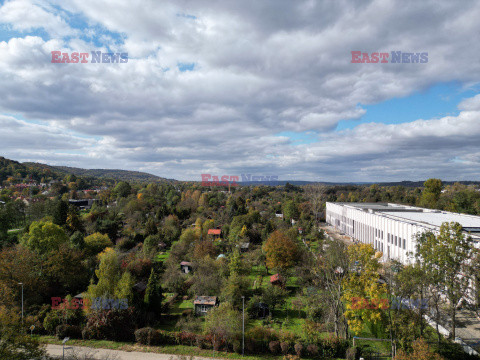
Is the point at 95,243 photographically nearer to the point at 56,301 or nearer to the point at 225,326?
the point at 56,301

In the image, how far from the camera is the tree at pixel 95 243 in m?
33.3

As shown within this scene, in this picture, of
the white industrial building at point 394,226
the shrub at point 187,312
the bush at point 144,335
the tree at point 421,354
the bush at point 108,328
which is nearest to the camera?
the tree at point 421,354

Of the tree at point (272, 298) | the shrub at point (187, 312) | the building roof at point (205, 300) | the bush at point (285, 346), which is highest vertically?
the tree at point (272, 298)

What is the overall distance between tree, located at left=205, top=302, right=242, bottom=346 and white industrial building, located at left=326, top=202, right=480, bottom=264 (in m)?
13.6

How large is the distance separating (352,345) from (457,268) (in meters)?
7.94

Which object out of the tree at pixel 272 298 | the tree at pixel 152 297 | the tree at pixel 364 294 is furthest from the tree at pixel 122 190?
the tree at pixel 364 294

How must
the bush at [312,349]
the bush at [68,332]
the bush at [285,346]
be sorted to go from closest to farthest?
the bush at [312,349] → the bush at [285,346] → the bush at [68,332]

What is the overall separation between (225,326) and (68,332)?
11.7 meters

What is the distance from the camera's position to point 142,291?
23.9 metres

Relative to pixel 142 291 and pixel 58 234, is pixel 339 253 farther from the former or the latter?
pixel 58 234

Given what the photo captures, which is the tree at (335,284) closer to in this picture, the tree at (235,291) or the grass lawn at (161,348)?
the grass lawn at (161,348)

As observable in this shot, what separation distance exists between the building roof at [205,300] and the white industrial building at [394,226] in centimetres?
1547

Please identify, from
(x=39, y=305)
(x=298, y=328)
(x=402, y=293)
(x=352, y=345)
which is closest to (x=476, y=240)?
(x=402, y=293)

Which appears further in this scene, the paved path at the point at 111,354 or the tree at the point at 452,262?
the paved path at the point at 111,354
